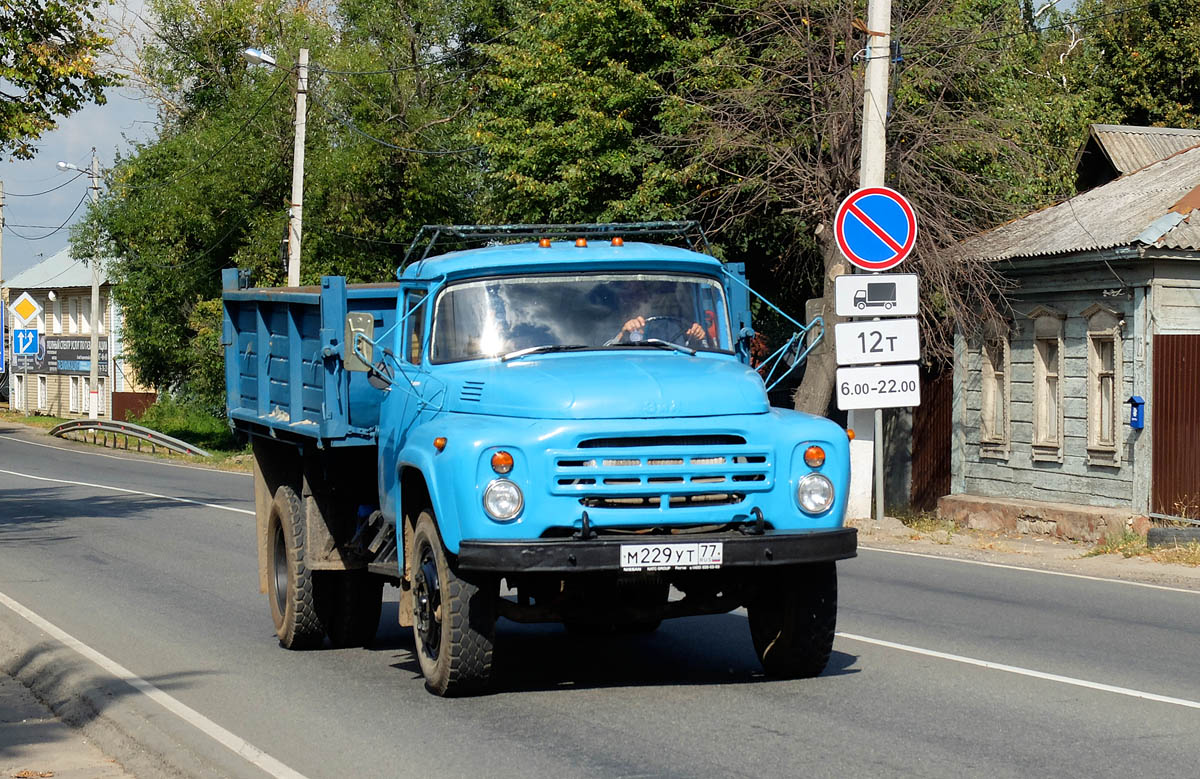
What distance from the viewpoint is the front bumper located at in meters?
7.26

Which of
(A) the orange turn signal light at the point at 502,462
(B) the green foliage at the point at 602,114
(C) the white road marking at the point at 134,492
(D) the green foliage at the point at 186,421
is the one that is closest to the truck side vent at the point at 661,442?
(A) the orange turn signal light at the point at 502,462

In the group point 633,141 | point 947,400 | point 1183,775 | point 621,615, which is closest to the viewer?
point 1183,775

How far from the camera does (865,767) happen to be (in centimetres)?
645

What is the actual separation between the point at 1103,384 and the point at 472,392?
14.2 meters

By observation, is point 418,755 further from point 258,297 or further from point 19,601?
point 19,601

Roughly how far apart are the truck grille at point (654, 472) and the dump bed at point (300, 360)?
2.23m

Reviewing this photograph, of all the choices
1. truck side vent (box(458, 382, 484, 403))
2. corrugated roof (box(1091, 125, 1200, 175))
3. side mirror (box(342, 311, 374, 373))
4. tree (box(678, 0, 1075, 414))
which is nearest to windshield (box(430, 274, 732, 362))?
truck side vent (box(458, 382, 484, 403))

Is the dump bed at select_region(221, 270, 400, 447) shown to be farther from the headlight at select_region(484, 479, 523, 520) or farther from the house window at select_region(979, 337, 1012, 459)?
the house window at select_region(979, 337, 1012, 459)

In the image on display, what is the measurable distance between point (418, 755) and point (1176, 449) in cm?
1412

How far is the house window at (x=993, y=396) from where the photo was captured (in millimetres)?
22641

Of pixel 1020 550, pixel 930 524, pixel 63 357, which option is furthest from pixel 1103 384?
pixel 63 357

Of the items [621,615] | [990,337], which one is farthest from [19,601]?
[990,337]

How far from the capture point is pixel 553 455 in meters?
7.41

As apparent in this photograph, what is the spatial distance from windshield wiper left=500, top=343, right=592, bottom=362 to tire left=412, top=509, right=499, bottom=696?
0.97m
